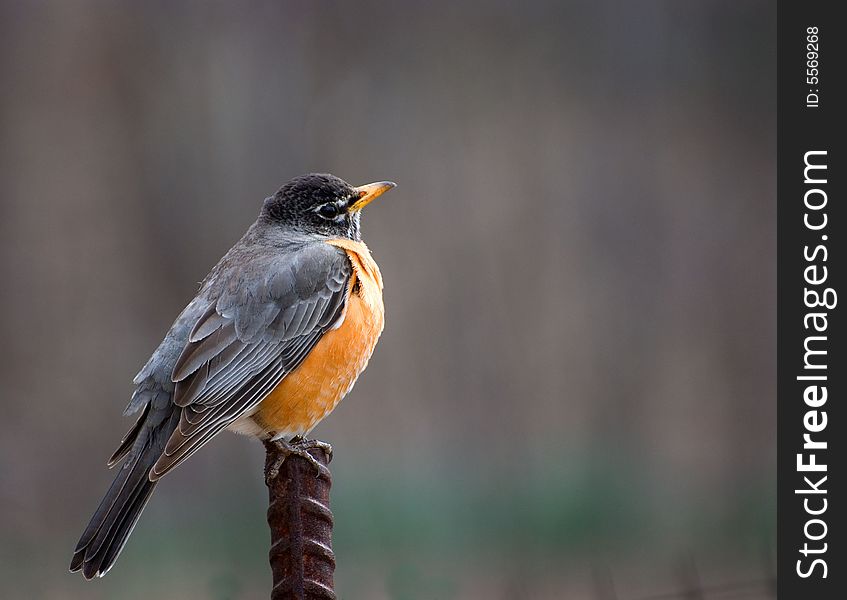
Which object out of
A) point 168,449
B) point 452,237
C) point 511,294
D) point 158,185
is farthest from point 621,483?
point 168,449

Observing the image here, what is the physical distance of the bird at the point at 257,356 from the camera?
3.21 metres

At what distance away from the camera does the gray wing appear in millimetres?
3277

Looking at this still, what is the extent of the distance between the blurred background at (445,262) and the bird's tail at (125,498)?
10.6ft

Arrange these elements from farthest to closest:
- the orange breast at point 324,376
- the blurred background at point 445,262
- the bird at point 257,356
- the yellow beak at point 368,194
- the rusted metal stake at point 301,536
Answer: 1. the blurred background at point 445,262
2. the yellow beak at point 368,194
3. the orange breast at point 324,376
4. the bird at point 257,356
5. the rusted metal stake at point 301,536

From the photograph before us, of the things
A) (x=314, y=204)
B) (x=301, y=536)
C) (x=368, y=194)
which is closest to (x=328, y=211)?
(x=314, y=204)

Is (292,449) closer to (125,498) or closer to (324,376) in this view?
(125,498)

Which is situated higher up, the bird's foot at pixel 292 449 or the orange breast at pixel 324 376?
the orange breast at pixel 324 376

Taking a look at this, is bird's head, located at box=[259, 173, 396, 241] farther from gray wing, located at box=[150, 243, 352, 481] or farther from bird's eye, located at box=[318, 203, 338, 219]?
gray wing, located at box=[150, 243, 352, 481]

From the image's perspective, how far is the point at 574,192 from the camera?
872 centimetres

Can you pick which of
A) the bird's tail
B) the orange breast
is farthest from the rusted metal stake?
the orange breast

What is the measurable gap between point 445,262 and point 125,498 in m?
5.36

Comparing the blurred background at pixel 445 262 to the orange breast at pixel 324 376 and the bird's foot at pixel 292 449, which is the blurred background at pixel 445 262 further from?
the bird's foot at pixel 292 449

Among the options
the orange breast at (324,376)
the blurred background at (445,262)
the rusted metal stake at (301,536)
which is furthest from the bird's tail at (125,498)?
the blurred background at (445,262)

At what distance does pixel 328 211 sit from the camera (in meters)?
4.13
